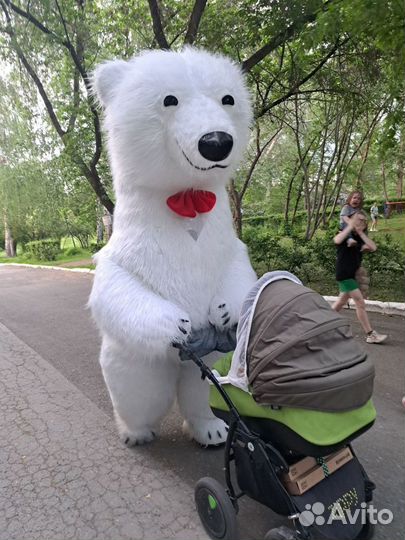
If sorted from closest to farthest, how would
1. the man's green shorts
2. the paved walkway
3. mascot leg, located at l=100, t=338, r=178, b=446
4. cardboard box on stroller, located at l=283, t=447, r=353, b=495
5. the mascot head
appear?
cardboard box on stroller, located at l=283, t=447, r=353, b=495 → the mascot head → the paved walkway → mascot leg, located at l=100, t=338, r=178, b=446 → the man's green shorts

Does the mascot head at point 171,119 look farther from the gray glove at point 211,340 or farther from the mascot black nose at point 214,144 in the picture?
the gray glove at point 211,340

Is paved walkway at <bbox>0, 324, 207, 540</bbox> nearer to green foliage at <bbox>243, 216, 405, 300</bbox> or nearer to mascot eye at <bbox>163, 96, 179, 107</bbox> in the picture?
mascot eye at <bbox>163, 96, 179, 107</bbox>

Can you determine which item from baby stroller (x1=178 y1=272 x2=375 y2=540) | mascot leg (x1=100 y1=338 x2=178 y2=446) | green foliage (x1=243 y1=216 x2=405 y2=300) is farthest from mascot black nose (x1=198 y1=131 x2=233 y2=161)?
green foliage (x1=243 y1=216 x2=405 y2=300)

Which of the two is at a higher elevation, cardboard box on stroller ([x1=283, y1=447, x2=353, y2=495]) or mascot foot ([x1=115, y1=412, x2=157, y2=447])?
cardboard box on stroller ([x1=283, y1=447, x2=353, y2=495])

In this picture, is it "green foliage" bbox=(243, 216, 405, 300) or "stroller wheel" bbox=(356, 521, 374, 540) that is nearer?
"stroller wheel" bbox=(356, 521, 374, 540)

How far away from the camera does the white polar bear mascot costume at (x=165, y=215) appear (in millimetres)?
2002

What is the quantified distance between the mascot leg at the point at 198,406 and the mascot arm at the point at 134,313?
0.54 m

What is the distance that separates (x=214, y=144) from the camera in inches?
74.7

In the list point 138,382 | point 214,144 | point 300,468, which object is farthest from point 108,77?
point 300,468

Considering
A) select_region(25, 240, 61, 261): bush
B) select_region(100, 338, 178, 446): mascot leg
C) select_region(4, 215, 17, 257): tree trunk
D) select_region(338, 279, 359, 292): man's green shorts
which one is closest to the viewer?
select_region(100, 338, 178, 446): mascot leg

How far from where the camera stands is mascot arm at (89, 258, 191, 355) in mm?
1974

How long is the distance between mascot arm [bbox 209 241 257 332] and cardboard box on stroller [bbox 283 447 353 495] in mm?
793

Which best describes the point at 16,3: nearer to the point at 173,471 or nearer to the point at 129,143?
the point at 129,143

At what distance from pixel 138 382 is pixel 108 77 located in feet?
5.62
